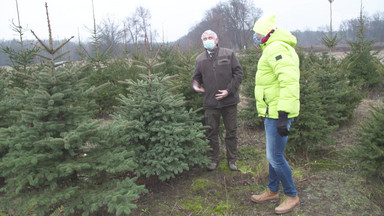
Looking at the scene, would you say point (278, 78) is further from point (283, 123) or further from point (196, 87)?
point (196, 87)

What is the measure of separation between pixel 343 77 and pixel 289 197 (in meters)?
4.34

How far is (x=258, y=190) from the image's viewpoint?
3.71m

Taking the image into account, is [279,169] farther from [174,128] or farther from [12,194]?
[12,194]

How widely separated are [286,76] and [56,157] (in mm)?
2615

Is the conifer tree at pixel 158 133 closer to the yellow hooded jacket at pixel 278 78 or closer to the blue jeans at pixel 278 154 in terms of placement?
the blue jeans at pixel 278 154

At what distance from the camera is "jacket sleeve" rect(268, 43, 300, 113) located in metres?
2.60

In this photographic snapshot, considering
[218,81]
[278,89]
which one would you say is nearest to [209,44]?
[218,81]

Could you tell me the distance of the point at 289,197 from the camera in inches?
125

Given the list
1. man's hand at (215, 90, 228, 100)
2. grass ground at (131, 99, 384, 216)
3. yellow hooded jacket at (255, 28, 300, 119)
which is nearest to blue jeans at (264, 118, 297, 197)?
yellow hooded jacket at (255, 28, 300, 119)

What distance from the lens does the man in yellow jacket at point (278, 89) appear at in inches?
103

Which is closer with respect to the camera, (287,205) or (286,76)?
(286,76)

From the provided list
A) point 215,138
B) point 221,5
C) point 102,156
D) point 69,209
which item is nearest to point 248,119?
point 215,138

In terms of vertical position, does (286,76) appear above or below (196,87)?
above

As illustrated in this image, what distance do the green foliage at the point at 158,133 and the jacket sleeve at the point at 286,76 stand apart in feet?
4.84
